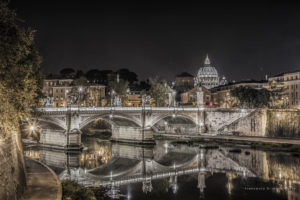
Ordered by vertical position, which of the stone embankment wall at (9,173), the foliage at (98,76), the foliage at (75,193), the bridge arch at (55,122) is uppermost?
the foliage at (98,76)

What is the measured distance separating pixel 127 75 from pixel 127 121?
6476 cm

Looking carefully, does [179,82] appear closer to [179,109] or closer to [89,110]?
[179,109]

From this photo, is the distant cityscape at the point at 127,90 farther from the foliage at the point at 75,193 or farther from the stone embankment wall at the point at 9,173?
the stone embankment wall at the point at 9,173

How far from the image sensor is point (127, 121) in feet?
199

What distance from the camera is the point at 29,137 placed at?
64.4 meters

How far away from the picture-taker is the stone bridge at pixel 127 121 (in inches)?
1987

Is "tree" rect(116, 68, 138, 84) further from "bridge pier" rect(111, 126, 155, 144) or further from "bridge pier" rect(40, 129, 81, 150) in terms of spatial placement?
"bridge pier" rect(40, 129, 81, 150)

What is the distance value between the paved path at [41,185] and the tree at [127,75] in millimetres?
94786

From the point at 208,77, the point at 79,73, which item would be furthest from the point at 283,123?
the point at 208,77

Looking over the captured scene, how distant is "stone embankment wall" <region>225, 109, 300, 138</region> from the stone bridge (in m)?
1.94

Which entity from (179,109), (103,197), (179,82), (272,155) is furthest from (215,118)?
(179,82)

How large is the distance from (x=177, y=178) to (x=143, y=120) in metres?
25.9

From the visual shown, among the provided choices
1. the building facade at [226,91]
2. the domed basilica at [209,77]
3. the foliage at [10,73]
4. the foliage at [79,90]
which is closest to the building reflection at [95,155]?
the foliage at [79,90]

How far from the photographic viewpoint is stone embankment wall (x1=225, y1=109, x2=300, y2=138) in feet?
205
